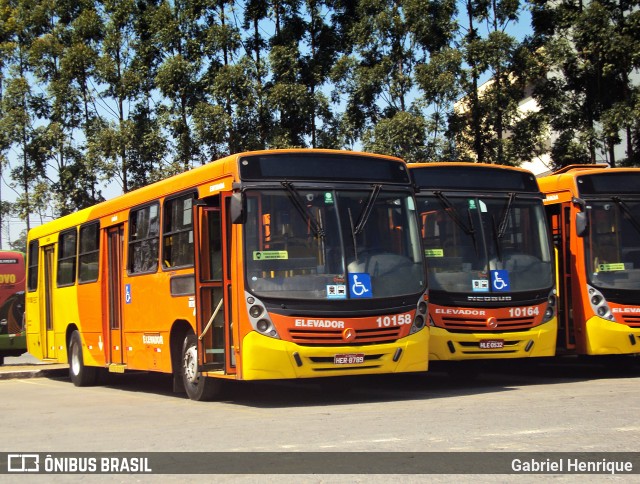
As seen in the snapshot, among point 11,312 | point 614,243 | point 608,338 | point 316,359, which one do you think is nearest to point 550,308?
point 608,338

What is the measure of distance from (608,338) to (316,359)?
4944 mm

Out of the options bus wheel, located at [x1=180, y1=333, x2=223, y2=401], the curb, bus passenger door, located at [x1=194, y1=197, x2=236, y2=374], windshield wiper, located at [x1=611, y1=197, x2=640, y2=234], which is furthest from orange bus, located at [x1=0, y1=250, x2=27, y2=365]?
windshield wiper, located at [x1=611, y1=197, x2=640, y2=234]

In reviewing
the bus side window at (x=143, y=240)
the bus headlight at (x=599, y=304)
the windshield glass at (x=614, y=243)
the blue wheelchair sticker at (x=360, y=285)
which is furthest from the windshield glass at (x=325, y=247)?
the windshield glass at (x=614, y=243)

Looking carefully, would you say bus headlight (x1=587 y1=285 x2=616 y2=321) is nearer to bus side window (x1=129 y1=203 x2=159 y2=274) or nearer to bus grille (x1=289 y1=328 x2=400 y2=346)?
bus grille (x1=289 y1=328 x2=400 y2=346)

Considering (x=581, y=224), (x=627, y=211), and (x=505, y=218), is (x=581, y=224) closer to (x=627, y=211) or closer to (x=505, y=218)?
(x=505, y=218)

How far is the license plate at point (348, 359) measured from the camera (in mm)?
12148

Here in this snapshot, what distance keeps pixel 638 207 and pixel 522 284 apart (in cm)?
240

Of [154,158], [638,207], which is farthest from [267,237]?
[154,158]

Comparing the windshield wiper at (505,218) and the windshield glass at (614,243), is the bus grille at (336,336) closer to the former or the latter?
the windshield wiper at (505,218)

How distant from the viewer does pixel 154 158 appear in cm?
2956

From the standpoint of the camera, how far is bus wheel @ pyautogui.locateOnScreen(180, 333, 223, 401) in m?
13.2

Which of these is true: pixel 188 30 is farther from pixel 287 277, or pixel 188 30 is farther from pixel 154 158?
pixel 287 277

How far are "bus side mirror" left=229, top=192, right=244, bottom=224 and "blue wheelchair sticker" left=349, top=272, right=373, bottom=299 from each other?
152 cm

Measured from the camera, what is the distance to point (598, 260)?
591 inches
